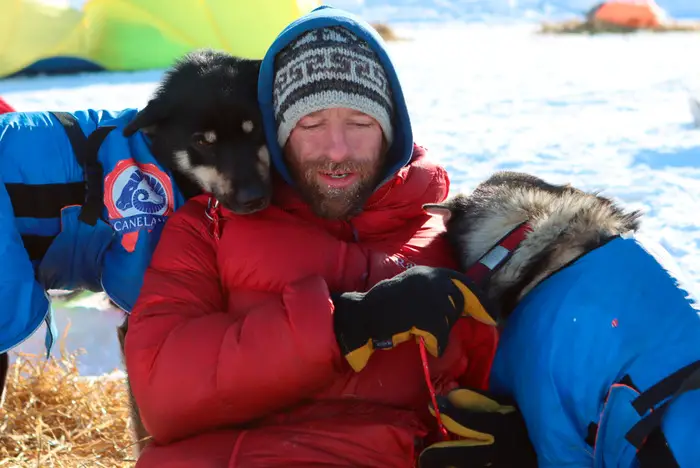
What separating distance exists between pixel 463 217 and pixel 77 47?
7.12 metres

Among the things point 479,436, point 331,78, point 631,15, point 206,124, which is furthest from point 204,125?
point 631,15

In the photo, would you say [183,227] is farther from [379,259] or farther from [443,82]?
[443,82]

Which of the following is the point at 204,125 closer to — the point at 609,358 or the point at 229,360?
the point at 229,360

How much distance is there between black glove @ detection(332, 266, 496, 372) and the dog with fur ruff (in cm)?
12

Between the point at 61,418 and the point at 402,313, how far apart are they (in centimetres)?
159

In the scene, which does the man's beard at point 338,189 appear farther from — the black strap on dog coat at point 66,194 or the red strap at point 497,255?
the black strap on dog coat at point 66,194

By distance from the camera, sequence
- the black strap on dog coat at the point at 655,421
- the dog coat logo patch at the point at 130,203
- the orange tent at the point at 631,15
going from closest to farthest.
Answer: the black strap on dog coat at the point at 655,421, the dog coat logo patch at the point at 130,203, the orange tent at the point at 631,15

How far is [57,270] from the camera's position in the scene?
1.87 meters

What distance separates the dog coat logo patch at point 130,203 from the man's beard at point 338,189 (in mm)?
382

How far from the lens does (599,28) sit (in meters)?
11.2

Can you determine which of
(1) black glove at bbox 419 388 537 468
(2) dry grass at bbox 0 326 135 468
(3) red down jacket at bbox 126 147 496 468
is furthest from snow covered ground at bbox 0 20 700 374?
(1) black glove at bbox 419 388 537 468

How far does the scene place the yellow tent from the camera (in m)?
6.61

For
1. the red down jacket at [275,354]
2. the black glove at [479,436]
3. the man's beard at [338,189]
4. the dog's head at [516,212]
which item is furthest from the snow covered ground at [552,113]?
the black glove at [479,436]

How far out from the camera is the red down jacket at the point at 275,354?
1300mm
